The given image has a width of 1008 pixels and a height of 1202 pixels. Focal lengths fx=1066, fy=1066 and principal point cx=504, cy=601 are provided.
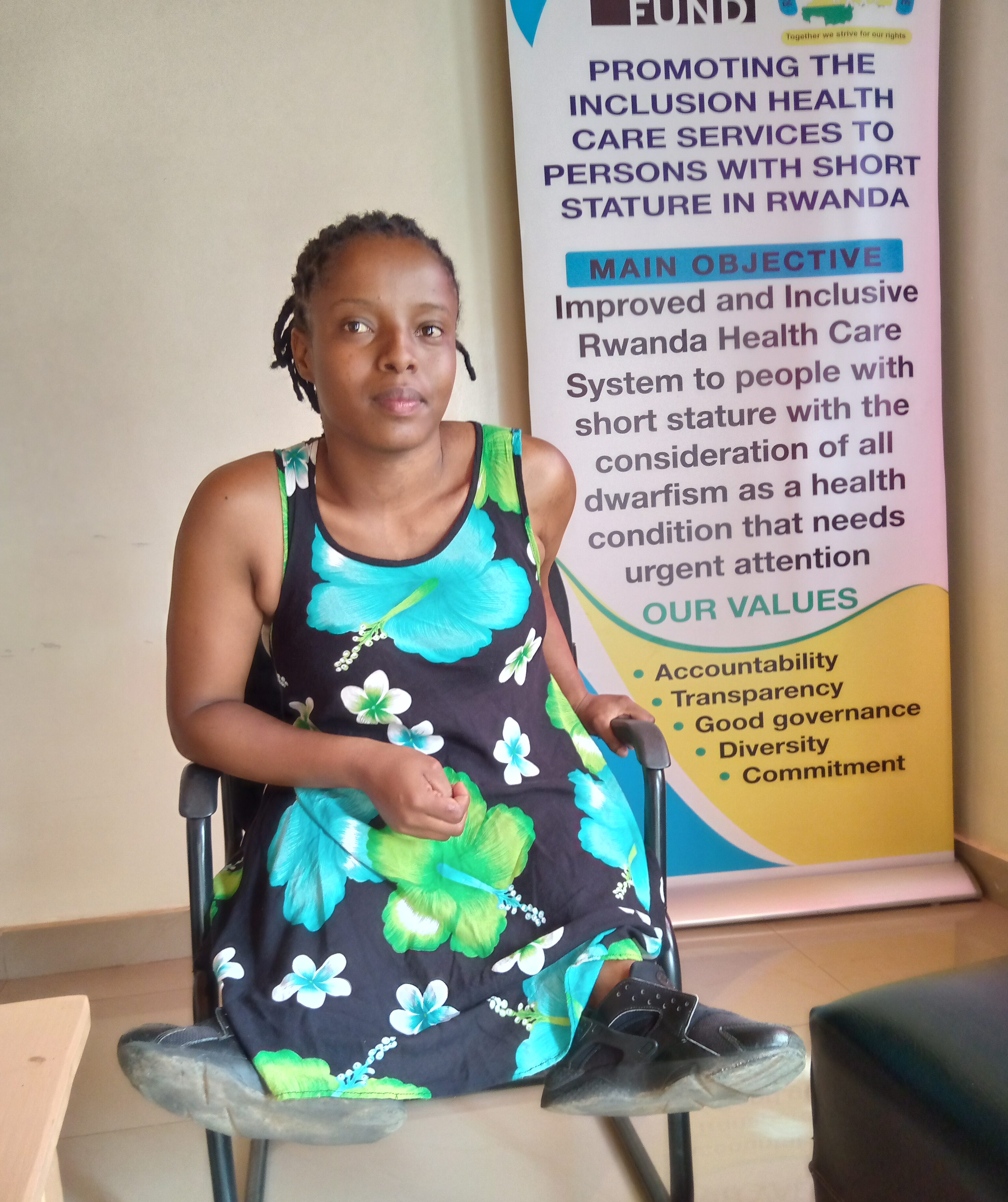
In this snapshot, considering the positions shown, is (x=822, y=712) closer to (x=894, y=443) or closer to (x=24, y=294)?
(x=894, y=443)

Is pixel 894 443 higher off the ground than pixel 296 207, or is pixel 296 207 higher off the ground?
pixel 296 207

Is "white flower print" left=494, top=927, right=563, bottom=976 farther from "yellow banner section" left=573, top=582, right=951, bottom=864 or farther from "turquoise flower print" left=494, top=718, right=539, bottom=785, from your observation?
"yellow banner section" left=573, top=582, right=951, bottom=864

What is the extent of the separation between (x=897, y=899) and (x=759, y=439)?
1236 millimetres

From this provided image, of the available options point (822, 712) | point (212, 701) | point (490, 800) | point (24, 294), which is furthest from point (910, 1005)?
point (24, 294)

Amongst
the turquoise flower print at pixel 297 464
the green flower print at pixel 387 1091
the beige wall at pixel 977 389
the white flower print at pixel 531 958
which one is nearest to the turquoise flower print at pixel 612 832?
the white flower print at pixel 531 958

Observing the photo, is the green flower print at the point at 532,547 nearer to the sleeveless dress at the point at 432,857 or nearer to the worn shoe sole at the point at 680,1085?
Answer: the sleeveless dress at the point at 432,857

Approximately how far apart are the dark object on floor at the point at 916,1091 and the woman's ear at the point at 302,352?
1.05 m

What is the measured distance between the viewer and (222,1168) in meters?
1.40

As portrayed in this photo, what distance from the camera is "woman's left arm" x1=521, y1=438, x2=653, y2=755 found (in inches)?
62.2

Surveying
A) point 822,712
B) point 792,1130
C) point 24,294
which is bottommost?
point 792,1130

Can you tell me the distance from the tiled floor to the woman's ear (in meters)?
0.98

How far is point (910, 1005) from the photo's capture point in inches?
42.4

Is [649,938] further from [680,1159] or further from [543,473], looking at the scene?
[543,473]

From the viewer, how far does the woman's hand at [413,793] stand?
3.96ft
